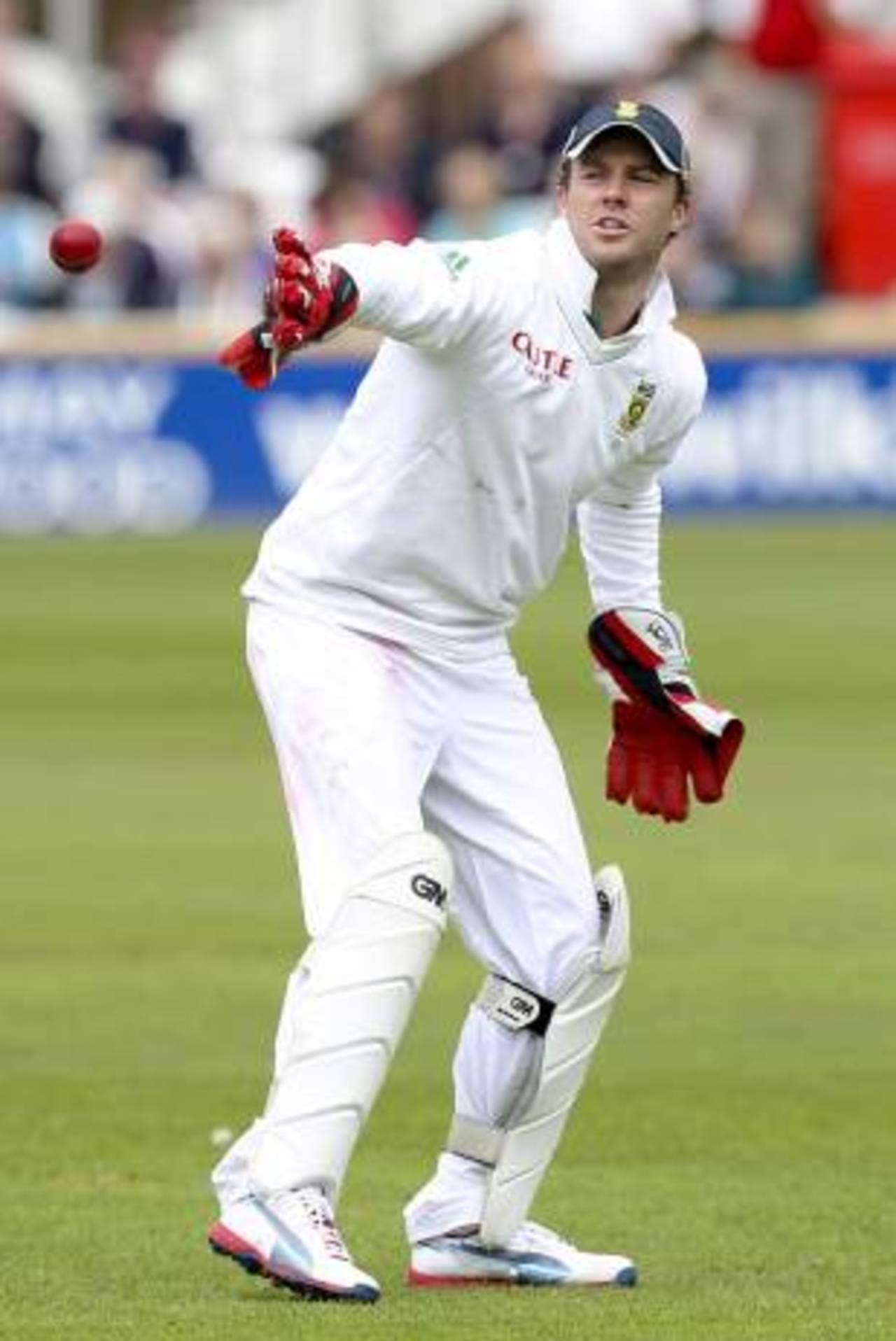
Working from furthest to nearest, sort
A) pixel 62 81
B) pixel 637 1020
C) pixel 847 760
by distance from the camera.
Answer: pixel 62 81 < pixel 847 760 < pixel 637 1020

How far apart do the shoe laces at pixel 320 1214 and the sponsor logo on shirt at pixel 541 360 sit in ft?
4.99

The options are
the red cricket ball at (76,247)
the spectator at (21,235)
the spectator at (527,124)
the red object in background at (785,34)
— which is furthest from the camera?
the red object in background at (785,34)

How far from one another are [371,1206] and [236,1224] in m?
1.53

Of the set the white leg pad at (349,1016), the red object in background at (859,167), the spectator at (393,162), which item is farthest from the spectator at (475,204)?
the white leg pad at (349,1016)

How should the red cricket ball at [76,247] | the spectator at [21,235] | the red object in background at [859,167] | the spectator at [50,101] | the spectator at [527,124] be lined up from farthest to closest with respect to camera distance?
the red object in background at [859,167] < the spectator at [50,101] < the spectator at [527,124] < the spectator at [21,235] < the red cricket ball at [76,247]

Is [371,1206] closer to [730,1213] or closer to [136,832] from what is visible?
[730,1213]

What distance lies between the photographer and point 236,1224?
8047mm

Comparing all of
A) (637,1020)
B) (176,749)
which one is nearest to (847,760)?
(176,749)

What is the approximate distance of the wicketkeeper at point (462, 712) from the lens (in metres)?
8.02

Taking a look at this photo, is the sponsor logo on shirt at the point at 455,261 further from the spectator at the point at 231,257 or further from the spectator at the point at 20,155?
the spectator at the point at 20,155

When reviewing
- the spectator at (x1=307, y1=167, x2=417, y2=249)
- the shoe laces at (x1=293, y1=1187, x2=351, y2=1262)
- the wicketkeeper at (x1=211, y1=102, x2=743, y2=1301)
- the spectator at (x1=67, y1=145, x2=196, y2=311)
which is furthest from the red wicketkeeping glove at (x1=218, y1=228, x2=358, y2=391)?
the spectator at (x1=67, y1=145, x2=196, y2=311)

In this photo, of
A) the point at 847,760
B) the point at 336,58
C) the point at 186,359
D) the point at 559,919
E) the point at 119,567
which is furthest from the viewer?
the point at 336,58

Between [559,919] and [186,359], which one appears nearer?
[559,919]

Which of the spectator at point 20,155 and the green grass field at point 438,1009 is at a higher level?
the spectator at point 20,155
